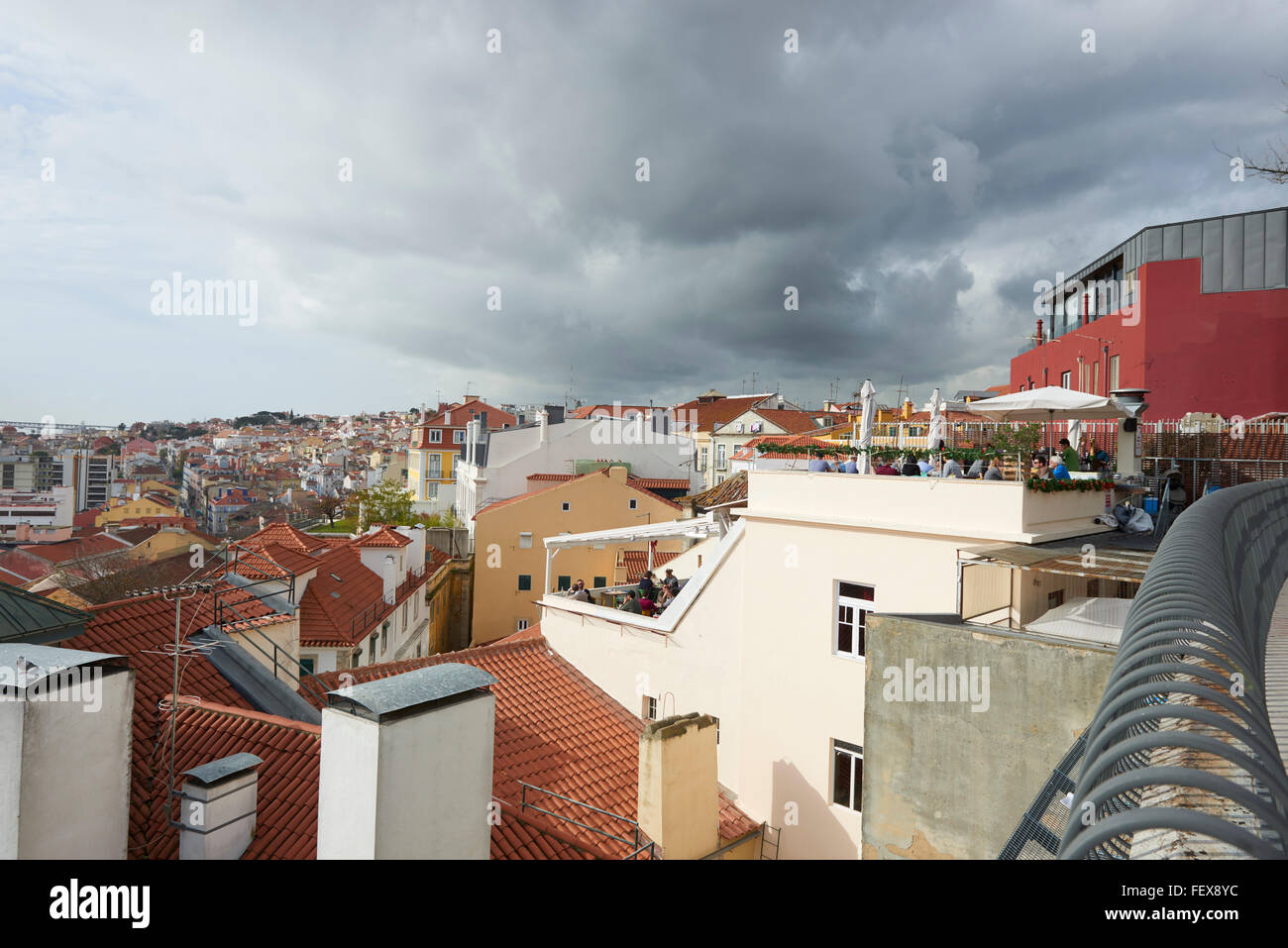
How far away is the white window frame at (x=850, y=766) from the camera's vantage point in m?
12.5

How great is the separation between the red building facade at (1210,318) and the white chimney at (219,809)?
90.0 ft

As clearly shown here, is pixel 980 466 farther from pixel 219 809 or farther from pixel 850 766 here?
pixel 219 809

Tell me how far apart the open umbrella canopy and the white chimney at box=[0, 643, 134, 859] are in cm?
1258

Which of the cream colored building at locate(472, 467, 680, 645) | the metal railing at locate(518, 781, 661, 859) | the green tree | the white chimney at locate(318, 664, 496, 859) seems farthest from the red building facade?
the green tree

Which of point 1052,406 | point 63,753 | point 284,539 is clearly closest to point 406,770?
point 63,753

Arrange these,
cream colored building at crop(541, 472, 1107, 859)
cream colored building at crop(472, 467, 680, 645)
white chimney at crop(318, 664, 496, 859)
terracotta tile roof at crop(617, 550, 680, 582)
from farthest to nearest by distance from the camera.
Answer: cream colored building at crop(472, 467, 680, 645) → terracotta tile roof at crop(617, 550, 680, 582) → cream colored building at crop(541, 472, 1107, 859) → white chimney at crop(318, 664, 496, 859)

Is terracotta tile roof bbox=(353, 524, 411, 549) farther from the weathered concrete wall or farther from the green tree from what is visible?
the green tree

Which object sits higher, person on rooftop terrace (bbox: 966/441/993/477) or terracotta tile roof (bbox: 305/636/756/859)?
person on rooftop terrace (bbox: 966/441/993/477)

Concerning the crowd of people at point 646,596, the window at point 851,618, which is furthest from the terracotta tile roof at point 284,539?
the window at point 851,618

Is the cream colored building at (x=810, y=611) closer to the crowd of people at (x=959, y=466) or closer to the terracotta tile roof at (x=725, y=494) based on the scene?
the crowd of people at (x=959, y=466)

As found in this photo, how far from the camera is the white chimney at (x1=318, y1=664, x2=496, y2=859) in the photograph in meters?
5.41

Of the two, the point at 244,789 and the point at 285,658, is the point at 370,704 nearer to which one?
the point at 244,789
